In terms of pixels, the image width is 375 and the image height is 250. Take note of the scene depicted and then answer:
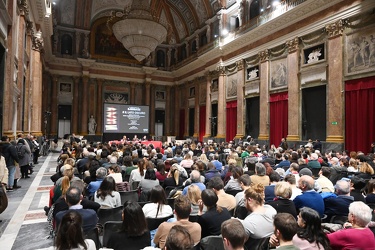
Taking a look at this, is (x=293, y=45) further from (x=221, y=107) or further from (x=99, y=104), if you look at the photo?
(x=99, y=104)

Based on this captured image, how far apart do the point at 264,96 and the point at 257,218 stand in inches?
538

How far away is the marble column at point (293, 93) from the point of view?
13601 millimetres

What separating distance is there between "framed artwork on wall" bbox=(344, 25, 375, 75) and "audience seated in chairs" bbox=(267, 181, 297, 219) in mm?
9492

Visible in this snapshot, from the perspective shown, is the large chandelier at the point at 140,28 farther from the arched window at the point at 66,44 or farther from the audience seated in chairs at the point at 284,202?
the audience seated in chairs at the point at 284,202

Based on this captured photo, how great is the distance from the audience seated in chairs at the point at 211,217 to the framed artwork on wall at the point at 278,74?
1272cm

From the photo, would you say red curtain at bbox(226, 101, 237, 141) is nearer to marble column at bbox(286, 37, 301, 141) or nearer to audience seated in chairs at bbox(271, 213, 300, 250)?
marble column at bbox(286, 37, 301, 141)

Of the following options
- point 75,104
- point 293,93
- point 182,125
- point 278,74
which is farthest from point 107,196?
point 182,125

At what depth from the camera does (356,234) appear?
95.3 inches

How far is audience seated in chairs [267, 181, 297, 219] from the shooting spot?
3.34 m

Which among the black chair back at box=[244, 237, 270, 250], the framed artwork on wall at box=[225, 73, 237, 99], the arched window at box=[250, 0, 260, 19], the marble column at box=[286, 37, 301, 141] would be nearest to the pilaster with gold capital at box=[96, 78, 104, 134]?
the framed artwork on wall at box=[225, 73, 237, 99]

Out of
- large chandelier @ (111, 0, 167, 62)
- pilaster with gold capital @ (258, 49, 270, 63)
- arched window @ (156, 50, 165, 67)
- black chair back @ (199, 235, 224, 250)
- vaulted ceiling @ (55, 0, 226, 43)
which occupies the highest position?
vaulted ceiling @ (55, 0, 226, 43)

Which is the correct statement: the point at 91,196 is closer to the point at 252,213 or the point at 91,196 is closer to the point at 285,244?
the point at 252,213

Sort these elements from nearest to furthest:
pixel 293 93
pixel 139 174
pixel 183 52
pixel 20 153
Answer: pixel 139 174 < pixel 20 153 < pixel 293 93 < pixel 183 52

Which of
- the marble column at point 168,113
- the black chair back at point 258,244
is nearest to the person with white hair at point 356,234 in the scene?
the black chair back at point 258,244
